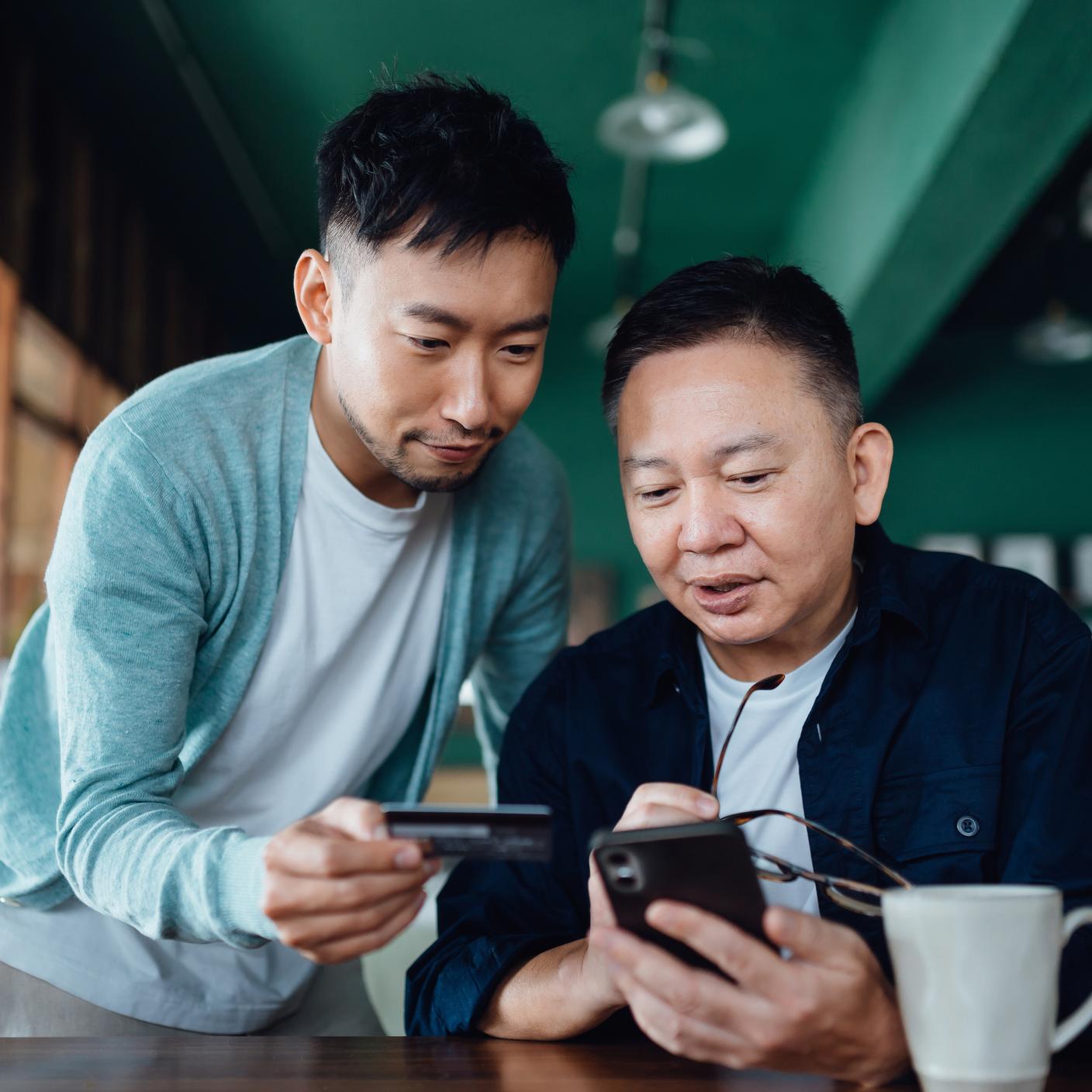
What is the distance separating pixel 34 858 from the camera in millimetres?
1420

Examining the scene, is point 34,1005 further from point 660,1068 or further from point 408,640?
point 660,1068

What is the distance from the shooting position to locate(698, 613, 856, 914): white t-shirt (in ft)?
4.07

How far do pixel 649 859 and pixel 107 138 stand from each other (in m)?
5.42

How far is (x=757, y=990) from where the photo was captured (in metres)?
0.80

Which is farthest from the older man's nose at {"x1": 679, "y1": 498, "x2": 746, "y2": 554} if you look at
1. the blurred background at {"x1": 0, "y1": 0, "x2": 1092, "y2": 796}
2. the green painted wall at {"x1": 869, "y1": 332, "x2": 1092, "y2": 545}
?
the green painted wall at {"x1": 869, "y1": 332, "x2": 1092, "y2": 545}

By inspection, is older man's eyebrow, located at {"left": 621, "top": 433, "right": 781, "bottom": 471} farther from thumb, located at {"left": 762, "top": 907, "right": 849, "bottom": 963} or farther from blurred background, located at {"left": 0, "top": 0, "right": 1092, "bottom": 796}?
blurred background, located at {"left": 0, "top": 0, "right": 1092, "bottom": 796}

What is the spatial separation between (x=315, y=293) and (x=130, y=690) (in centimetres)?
54

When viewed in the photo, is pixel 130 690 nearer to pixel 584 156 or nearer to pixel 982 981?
pixel 982 981

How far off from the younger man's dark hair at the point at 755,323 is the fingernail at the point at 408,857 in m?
0.65

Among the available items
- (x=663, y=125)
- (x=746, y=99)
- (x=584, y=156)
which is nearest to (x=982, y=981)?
(x=663, y=125)

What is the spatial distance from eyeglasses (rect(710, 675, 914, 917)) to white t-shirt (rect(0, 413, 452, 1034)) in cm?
49

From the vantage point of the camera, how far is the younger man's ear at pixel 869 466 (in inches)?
51.8

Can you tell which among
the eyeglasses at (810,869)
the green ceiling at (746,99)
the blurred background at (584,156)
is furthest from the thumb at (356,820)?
the green ceiling at (746,99)

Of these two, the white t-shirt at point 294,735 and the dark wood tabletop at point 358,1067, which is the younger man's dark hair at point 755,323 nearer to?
the white t-shirt at point 294,735
